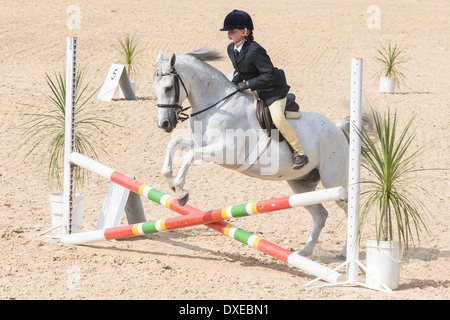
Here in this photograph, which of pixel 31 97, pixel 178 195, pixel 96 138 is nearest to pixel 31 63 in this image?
pixel 31 97

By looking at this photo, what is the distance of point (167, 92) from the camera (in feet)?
18.2

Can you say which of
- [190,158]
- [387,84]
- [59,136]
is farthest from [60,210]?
[387,84]

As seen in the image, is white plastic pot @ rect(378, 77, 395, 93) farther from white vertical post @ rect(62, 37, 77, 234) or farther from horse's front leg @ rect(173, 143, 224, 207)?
horse's front leg @ rect(173, 143, 224, 207)

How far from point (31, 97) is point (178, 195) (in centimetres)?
699

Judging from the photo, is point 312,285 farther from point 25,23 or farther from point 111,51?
point 25,23

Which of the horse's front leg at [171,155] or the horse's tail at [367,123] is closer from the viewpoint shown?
the horse's front leg at [171,155]

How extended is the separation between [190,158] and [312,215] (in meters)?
1.52

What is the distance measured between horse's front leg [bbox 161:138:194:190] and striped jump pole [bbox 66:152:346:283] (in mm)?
342

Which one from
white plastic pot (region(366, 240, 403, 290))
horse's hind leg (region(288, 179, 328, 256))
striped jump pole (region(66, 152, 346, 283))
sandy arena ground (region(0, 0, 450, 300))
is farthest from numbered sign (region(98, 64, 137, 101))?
white plastic pot (region(366, 240, 403, 290))

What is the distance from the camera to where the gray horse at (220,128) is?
5.57m

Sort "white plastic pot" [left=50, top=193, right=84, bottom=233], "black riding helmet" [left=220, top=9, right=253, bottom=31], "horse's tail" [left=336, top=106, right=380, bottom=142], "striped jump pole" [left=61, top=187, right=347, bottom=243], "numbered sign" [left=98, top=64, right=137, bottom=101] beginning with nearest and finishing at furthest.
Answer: "striped jump pole" [left=61, top=187, right=347, bottom=243] → "black riding helmet" [left=220, top=9, right=253, bottom=31] → "horse's tail" [left=336, top=106, right=380, bottom=142] → "white plastic pot" [left=50, top=193, right=84, bottom=233] → "numbered sign" [left=98, top=64, right=137, bottom=101]

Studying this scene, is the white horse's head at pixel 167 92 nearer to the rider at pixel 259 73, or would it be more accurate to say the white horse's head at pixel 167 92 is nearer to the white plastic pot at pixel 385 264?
the rider at pixel 259 73

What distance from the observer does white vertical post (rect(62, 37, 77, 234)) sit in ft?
21.6

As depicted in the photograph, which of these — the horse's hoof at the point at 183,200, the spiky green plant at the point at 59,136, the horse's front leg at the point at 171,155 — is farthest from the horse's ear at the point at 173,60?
the spiky green plant at the point at 59,136
